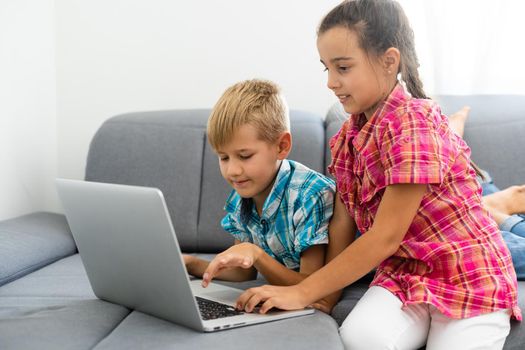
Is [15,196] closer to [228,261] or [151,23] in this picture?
[151,23]

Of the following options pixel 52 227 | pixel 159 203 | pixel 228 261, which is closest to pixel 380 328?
pixel 228 261

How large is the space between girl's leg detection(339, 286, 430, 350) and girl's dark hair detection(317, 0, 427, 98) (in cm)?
45

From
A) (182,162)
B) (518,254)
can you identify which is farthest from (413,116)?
(182,162)

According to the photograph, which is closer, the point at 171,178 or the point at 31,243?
the point at 31,243

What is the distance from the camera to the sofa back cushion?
202cm

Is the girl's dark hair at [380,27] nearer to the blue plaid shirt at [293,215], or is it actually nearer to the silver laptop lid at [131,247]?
the blue plaid shirt at [293,215]

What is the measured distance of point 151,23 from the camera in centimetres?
244

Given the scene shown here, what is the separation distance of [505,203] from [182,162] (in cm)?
96

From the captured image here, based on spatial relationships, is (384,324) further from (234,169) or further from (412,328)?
(234,169)

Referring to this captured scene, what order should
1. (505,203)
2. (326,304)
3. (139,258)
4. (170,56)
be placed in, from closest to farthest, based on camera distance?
(139,258) < (326,304) < (505,203) < (170,56)

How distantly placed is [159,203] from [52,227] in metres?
1.04

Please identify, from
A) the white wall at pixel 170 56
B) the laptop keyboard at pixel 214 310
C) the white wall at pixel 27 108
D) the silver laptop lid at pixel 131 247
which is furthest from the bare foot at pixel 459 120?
the white wall at pixel 27 108

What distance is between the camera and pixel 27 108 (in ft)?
7.61

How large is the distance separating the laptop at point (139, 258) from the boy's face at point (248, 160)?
24 cm
